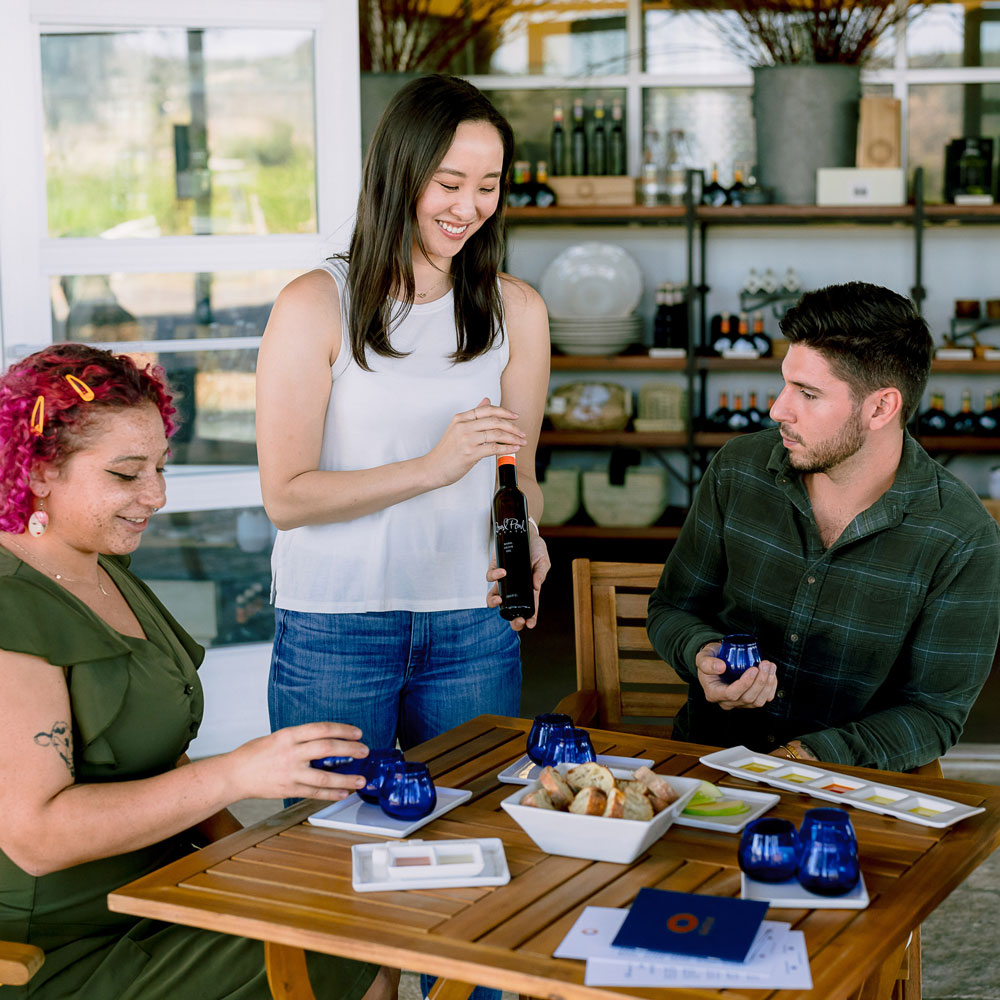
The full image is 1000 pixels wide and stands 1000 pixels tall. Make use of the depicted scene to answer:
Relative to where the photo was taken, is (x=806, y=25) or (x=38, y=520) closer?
(x=38, y=520)

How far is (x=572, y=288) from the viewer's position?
235 inches

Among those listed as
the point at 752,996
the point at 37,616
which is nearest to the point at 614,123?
the point at 37,616

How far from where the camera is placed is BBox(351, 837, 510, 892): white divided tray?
1381mm

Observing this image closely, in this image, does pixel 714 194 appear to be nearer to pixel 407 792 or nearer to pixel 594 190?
pixel 594 190

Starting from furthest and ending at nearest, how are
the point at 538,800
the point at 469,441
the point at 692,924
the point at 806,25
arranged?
the point at 806,25
the point at 469,441
the point at 538,800
the point at 692,924

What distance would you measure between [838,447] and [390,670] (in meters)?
0.78

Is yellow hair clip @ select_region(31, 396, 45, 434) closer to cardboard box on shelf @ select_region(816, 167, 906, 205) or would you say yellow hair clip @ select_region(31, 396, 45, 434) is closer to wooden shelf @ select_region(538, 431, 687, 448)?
wooden shelf @ select_region(538, 431, 687, 448)

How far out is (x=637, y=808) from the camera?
4.75ft

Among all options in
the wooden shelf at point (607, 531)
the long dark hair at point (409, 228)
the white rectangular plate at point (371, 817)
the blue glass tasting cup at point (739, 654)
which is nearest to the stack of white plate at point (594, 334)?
the wooden shelf at point (607, 531)

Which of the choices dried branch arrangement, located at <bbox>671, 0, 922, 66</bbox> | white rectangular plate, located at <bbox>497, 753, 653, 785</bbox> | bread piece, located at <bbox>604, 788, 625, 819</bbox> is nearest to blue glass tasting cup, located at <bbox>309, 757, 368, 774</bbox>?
white rectangular plate, located at <bbox>497, 753, 653, 785</bbox>

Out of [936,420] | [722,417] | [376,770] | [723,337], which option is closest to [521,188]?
[723,337]

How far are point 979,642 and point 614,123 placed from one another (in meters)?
4.29

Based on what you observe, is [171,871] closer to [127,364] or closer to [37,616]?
[37,616]

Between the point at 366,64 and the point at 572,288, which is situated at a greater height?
the point at 366,64
